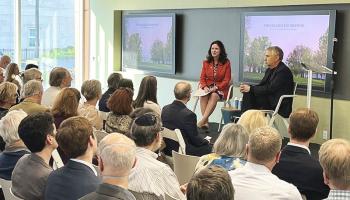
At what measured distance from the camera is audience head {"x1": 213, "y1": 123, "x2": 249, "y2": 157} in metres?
3.04

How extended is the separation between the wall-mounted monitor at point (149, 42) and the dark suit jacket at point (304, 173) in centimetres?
617

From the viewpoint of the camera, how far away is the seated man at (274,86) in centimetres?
651

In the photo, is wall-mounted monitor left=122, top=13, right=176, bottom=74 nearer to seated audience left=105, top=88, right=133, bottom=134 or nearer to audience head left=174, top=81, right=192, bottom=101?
audience head left=174, top=81, right=192, bottom=101

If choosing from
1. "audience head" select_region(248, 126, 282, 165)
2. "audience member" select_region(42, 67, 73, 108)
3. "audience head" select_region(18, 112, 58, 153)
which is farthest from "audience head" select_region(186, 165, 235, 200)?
"audience member" select_region(42, 67, 73, 108)

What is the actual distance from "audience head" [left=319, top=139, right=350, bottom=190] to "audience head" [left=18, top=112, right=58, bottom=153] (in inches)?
58.3

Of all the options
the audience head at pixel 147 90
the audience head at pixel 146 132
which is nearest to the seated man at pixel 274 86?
the audience head at pixel 147 90

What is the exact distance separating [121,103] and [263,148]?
2045 millimetres

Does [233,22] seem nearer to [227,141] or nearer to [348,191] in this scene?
[227,141]

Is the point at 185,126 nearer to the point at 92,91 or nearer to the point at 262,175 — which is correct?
the point at 92,91

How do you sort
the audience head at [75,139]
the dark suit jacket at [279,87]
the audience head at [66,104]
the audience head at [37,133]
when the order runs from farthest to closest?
1. the dark suit jacket at [279,87]
2. the audience head at [66,104]
3. the audience head at [37,133]
4. the audience head at [75,139]

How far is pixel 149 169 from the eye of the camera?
2824 millimetres

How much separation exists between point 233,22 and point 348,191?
5.86 meters

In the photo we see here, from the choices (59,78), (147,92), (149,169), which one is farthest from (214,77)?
(149,169)

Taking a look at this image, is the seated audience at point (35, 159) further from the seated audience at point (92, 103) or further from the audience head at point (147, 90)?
the audience head at point (147, 90)
